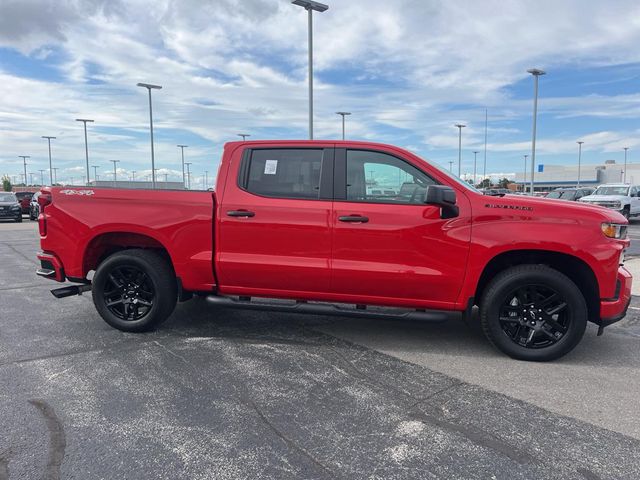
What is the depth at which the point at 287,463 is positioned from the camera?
9.07ft

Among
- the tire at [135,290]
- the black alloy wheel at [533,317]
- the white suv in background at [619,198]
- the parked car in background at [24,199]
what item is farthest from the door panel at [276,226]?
the parked car in background at [24,199]

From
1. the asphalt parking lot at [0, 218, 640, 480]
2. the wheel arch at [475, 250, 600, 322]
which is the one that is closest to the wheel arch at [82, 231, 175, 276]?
the asphalt parking lot at [0, 218, 640, 480]

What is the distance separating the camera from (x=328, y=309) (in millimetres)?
4652

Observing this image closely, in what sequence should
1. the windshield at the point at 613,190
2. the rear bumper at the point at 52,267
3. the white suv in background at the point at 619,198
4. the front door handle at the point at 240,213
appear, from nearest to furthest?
the front door handle at the point at 240,213, the rear bumper at the point at 52,267, the white suv in background at the point at 619,198, the windshield at the point at 613,190

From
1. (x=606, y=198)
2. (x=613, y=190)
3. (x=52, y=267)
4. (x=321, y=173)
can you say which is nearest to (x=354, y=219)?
Answer: (x=321, y=173)

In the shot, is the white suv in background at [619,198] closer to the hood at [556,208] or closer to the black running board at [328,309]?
the hood at [556,208]

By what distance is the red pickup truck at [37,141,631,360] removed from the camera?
4285 millimetres

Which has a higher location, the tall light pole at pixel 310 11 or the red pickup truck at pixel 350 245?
the tall light pole at pixel 310 11

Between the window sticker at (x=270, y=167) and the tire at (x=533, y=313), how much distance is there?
227 centimetres

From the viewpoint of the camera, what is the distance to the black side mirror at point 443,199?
4.12 metres

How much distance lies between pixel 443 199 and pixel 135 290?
10.7 feet

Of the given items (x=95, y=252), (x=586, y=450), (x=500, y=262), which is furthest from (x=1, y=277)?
(x=586, y=450)

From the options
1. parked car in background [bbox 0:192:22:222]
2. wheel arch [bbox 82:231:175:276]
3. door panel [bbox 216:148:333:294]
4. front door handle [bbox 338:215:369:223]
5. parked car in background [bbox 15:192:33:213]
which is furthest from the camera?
parked car in background [bbox 15:192:33:213]

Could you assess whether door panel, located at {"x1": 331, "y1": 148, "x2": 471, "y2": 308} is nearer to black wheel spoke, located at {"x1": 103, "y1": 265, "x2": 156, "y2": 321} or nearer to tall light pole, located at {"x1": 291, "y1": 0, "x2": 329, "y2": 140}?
black wheel spoke, located at {"x1": 103, "y1": 265, "x2": 156, "y2": 321}
